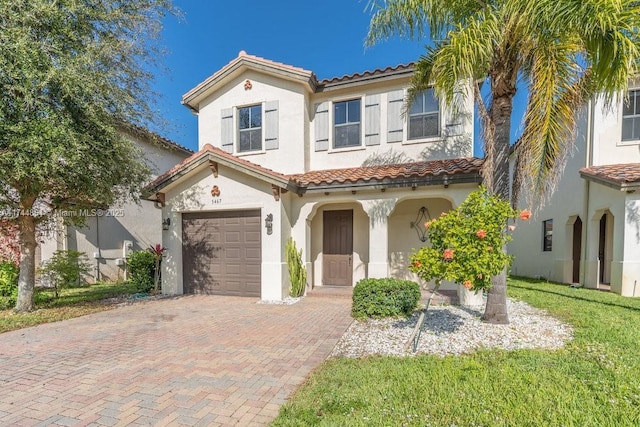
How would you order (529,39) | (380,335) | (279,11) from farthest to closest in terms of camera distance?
1. (279,11)
2. (380,335)
3. (529,39)

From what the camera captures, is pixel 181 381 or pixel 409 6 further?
pixel 409 6

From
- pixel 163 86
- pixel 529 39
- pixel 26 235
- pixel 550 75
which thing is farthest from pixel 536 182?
pixel 26 235

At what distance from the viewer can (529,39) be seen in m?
5.55

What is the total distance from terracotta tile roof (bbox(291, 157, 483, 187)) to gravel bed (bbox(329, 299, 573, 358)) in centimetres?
374

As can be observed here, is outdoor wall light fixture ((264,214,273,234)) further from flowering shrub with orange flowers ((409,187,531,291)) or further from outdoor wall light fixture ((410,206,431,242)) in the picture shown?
flowering shrub with orange flowers ((409,187,531,291))

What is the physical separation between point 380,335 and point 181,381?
3.68 metres

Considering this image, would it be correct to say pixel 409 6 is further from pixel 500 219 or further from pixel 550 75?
pixel 500 219

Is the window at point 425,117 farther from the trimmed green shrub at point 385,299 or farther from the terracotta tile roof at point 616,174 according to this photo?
the trimmed green shrub at point 385,299

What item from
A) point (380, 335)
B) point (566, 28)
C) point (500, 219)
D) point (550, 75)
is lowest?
point (380, 335)

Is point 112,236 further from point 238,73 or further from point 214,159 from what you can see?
point 238,73

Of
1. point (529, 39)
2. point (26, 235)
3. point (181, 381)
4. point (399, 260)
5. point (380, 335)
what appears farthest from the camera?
point (399, 260)

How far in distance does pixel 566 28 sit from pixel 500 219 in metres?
3.32

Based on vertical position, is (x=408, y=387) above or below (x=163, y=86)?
below

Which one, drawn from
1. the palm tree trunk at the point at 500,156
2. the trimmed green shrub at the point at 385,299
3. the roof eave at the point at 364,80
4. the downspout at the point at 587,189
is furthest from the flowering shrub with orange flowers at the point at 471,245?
the downspout at the point at 587,189
